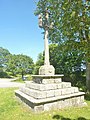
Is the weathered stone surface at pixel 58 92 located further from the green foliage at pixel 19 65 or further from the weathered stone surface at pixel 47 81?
the green foliage at pixel 19 65

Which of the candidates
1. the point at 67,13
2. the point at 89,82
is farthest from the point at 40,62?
the point at 67,13

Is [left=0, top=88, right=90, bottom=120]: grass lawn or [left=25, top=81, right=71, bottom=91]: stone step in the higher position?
[left=25, top=81, right=71, bottom=91]: stone step

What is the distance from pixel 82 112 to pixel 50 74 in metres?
3.18

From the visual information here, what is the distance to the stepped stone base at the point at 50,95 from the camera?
29.3ft

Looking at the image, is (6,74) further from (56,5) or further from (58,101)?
(58,101)

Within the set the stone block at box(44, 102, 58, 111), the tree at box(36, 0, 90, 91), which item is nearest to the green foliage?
the tree at box(36, 0, 90, 91)

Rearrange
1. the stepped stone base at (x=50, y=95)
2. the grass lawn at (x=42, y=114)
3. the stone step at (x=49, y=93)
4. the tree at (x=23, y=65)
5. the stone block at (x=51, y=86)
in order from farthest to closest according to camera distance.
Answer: the tree at (x=23, y=65)
the stone block at (x=51, y=86)
the stone step at (x=49, y=93)
the stepped stone base at (x=50, y=95)
the grass lawn at (x=42, y=114)

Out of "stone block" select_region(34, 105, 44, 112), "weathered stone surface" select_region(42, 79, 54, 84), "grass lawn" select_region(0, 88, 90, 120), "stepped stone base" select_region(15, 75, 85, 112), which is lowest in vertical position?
"grass lawn" select_region(0, 88, 90, 120)

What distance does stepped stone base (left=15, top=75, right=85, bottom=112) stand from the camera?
29.3 feet

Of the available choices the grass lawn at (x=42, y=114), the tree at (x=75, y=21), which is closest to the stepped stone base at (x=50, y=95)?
the grass lawn at (x=42, y=114)

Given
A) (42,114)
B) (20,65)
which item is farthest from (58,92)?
(20,65)

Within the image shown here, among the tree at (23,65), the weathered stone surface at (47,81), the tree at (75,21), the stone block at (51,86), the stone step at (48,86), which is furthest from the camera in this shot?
the tree at (23,65)

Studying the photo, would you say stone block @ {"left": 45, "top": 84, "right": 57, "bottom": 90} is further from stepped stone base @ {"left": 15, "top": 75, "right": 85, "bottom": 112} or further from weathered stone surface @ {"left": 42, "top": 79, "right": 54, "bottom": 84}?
weathered stone surface @ {"left": 42, "top": 79, "right": 54, "bottom": 84}

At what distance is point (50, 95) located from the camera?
9.46 meters
